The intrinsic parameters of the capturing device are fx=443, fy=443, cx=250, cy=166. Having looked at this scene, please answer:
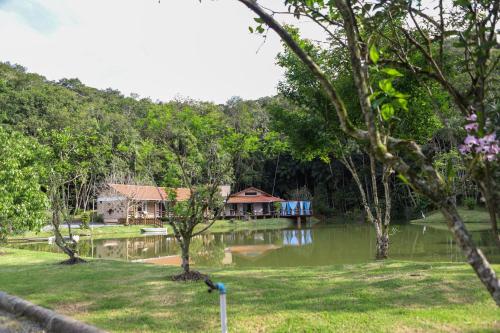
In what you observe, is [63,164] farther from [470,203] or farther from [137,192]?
[470,203]

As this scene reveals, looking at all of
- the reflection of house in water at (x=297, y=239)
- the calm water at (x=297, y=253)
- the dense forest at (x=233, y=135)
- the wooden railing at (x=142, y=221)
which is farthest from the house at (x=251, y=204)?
the calm water at (x=297, y=253)

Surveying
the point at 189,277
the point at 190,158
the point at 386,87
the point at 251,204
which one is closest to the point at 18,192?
the point at 190,158

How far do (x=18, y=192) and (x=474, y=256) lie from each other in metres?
11.6

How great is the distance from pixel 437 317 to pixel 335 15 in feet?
9.85

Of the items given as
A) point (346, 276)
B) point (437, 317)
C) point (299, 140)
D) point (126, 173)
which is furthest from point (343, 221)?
point (437, 317)

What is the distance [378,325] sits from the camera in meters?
4.11

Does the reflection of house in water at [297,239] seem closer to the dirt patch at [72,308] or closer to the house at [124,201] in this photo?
the house at [124,201]

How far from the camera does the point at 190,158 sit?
794 cm

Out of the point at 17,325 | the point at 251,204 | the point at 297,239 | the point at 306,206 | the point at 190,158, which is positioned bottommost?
the point at 297,239

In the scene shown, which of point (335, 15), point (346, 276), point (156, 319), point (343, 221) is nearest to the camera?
point (335, 15)

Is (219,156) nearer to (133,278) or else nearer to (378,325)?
(133,278)

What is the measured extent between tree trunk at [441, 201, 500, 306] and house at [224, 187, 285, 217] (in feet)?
120

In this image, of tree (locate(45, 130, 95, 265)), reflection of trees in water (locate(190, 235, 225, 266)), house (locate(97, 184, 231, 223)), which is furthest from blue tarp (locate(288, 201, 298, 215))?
tree (locate(45, 130, 95, 265))

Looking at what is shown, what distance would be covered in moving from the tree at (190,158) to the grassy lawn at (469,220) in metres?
18.8
